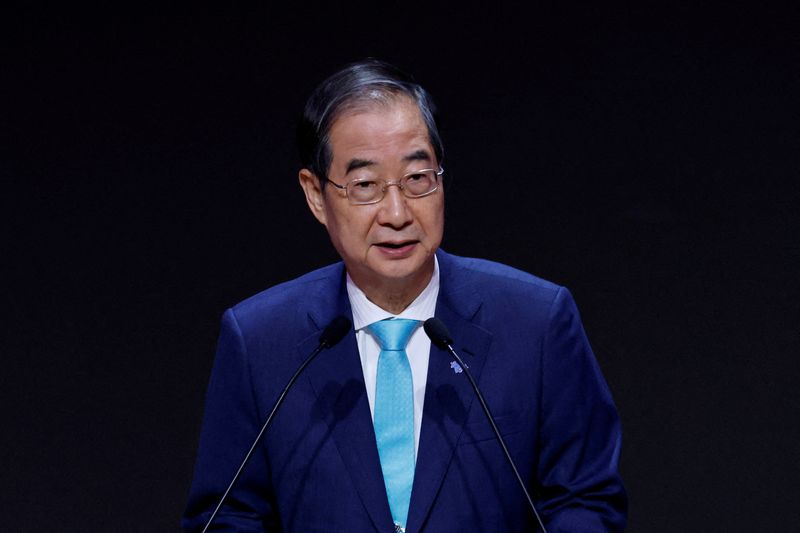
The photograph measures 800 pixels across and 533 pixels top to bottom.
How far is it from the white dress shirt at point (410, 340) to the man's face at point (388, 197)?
10 cm

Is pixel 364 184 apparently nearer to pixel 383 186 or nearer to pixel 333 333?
pixel 383 186

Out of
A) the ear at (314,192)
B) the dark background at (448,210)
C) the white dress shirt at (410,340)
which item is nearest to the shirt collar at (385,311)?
the white dress shirt at (410,340)

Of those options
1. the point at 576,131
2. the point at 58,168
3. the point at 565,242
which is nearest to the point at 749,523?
the point at 565,242

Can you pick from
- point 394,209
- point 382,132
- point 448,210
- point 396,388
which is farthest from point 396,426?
point 448,210

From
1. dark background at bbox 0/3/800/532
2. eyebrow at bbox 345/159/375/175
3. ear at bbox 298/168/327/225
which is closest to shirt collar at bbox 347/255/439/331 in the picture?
ear at bbox 298/168/327/225

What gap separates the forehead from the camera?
176cm

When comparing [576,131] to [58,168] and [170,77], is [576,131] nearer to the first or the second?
[170,77]

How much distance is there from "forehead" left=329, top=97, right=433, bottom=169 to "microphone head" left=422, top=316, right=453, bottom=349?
9.7 inches

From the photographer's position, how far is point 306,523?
6.00ft

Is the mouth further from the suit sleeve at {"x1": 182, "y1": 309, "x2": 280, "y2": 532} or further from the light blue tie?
the suit sleeve at {"x1": 182, "y1": 309, "x2": 280, "y2": 532}

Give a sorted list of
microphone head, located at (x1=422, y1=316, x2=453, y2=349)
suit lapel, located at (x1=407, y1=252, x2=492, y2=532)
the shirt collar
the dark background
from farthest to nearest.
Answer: the dark background
the shirt collar
suit lapel, located at (x1=407, y1=252, x2=492, y2=532)
microphone head, located at (x1=422, y1=316, x2=453, y2=349)

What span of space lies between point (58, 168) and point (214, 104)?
36 centimetres

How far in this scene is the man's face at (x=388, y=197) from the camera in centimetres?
176

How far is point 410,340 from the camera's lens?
1895 millimetres
